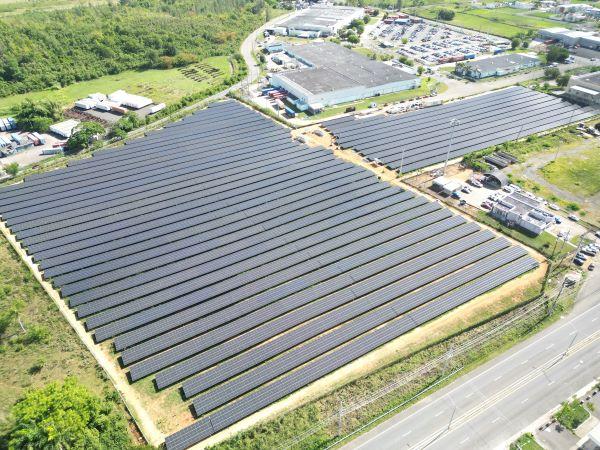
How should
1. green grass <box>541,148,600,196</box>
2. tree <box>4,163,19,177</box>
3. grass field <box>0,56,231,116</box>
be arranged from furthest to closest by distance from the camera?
grass field <box>0,56,231,116</box> → tree <box>4,163,19,177</box> → green grass <box>541,148,600,196</box>

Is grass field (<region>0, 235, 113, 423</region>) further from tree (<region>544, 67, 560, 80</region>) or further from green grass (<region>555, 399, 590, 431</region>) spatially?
tree (<region>544, 67, 560, 80</region>)

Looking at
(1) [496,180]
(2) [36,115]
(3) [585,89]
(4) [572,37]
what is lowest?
(1) [496,180]

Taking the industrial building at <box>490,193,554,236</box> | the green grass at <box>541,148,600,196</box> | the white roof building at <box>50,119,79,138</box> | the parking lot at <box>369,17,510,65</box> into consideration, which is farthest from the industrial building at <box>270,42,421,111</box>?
the white roof building at <box>50,119,79,138</box>

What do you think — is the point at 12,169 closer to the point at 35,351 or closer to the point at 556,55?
the point at 35,351

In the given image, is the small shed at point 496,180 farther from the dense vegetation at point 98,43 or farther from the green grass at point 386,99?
the dense vegetation at point 98,43

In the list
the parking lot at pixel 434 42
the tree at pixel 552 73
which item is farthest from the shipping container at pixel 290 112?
the tree at pixel 552 73

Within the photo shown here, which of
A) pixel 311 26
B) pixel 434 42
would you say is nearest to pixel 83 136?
pixel 311 26

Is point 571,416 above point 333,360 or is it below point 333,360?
above
